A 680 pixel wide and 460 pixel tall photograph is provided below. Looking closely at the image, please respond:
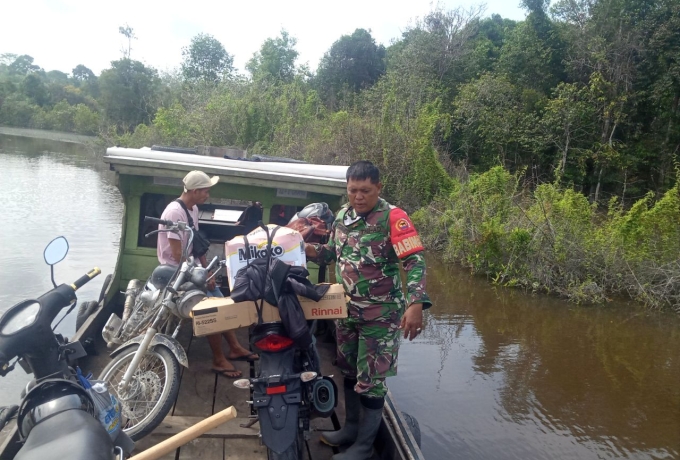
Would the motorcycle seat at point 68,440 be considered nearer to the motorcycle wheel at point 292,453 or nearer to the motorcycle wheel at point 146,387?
the motorcycle wheel at point 292,453

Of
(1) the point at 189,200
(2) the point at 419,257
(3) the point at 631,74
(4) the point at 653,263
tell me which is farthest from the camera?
(3) the point at 631,74

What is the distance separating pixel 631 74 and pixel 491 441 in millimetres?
16979

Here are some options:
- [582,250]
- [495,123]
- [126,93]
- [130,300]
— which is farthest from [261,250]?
[126,93]

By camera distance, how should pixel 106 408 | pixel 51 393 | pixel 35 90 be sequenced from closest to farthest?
1. pixel 51 393
2. pixel 106 408
3. pixel 35 90

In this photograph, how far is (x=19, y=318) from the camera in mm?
2229

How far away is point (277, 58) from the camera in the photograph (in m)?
34.5

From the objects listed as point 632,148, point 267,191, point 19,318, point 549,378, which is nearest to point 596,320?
point 549,378

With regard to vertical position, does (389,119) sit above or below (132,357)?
above

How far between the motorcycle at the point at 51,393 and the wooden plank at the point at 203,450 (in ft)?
1.91

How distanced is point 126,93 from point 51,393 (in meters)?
40.1

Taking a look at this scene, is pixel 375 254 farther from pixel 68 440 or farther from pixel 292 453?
pixel 68 440

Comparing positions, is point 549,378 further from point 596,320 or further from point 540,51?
point 540,51

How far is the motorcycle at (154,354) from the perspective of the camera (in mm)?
3115

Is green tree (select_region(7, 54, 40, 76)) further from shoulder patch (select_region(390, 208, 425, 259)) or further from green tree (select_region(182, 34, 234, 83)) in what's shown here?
shoulder patch (select_region(390, 208, 425, 259))
